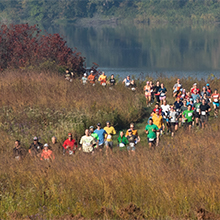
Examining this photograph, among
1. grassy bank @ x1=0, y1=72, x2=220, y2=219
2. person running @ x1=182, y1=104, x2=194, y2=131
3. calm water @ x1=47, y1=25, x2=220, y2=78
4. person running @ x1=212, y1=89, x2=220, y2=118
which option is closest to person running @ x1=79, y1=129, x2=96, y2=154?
grassy bank @ x1=0, y1=72, x2=220, y2=219

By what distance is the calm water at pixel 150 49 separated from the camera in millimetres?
63288

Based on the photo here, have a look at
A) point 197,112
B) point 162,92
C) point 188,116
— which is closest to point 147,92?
point 162,92

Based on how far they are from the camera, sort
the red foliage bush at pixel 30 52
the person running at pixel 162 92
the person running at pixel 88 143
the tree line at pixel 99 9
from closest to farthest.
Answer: the person running at pixel 88 143
the person running at pixel 162 92
the red foliage bush at pixel 30 52
the tree line at pixel 99 9

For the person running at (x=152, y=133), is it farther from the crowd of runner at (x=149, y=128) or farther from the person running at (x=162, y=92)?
the person running at (x=162, y=92)

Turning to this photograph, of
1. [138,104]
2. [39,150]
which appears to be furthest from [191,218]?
[138,104]

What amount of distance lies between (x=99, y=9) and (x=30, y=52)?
355 ft

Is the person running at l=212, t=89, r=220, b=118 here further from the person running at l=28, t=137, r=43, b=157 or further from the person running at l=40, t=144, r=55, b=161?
the person running at l=40, t=144, r=55, b=161

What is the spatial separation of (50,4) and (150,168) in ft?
423

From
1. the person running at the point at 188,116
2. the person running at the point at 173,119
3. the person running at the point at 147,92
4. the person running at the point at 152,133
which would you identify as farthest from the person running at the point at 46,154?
the person running at the point at 147,92

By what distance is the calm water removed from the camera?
208 ft

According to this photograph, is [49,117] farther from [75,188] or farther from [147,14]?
[147,14]

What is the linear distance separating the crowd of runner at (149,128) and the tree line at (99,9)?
110m

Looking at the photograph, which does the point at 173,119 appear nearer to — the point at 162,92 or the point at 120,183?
the point at 162,92

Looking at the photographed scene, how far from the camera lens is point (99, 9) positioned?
455 feet
